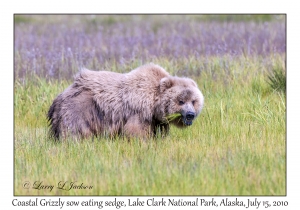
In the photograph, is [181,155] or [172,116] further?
[172,116]

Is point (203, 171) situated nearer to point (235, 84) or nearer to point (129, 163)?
point (129, 163)

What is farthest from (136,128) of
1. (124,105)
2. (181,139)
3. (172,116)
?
(181,139)

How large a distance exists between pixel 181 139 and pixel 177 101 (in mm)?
521

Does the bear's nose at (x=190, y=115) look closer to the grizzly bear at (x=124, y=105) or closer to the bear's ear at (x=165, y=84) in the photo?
the grizzly bear at (x=124, y=105)

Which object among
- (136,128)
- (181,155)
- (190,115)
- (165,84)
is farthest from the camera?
(165,84)

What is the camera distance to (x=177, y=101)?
7582 mm

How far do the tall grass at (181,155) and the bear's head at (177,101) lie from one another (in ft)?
0.99

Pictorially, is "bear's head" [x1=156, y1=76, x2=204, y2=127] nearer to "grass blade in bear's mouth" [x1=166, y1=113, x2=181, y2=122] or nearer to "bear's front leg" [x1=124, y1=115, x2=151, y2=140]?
"grass blade in bear's mouth" [x1=166, y1=113, x2=181, y2=122]

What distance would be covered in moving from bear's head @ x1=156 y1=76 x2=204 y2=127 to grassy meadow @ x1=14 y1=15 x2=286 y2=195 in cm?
30

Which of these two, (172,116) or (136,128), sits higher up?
(172,116)

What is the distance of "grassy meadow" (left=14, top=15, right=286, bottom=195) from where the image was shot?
562cm

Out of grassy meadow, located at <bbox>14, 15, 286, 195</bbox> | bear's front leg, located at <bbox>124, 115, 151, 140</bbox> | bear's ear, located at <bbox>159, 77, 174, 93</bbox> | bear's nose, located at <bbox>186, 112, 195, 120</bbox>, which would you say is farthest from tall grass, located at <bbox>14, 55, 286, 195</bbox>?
bear's ear, located at <bbox>159, 77, 174, 93</bbox>

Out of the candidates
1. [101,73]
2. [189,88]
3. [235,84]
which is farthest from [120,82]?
[235,84]

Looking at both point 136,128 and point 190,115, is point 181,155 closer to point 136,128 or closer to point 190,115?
point 190,115
